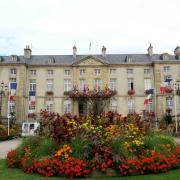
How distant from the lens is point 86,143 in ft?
28.7

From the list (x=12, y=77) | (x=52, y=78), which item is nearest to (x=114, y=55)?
Answer: (x=52, y=78)

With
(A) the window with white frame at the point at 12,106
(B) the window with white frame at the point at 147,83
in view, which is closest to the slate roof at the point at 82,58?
(B) the window with white frame at the point at 147,83

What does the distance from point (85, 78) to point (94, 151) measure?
119 ft

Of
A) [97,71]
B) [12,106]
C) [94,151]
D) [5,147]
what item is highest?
[97,71]

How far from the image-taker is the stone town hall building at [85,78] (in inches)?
1721

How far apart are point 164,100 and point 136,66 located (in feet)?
21.3

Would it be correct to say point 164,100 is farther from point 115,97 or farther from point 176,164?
point 176,164

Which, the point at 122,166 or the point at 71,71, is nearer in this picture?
the point at 122,166

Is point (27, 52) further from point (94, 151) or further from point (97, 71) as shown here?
point (94, 151)

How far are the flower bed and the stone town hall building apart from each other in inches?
1332

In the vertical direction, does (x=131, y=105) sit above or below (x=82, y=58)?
below

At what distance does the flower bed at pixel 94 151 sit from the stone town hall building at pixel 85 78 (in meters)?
33.8

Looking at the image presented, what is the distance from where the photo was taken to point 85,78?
4453cm

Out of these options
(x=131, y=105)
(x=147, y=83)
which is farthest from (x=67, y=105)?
(x=147, y=83)
